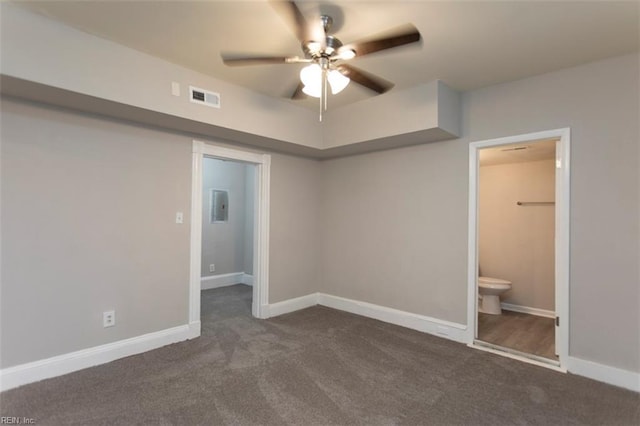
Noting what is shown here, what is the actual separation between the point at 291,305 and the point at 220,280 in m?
1.91

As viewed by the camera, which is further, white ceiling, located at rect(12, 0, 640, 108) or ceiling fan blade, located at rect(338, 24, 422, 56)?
white ceiling, located at rect(12, 0, 640, 108)

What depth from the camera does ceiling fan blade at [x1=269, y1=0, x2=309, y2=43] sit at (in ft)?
5.11

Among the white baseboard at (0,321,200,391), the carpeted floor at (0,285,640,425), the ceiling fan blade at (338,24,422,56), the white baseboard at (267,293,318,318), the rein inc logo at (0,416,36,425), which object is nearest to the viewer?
the ceiling fan blade at (338,24,422,56)

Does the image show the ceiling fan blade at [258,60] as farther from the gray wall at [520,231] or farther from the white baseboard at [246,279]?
the white baseboard at [246,279]

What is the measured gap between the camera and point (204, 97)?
2955mm

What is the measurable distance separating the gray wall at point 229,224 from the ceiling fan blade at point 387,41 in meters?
3.97

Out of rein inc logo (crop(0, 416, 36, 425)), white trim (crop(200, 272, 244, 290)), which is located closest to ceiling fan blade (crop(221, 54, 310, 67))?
rein inc logo (crop(0, 416, 36, 425))

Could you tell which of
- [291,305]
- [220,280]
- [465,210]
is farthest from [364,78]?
[220,280]

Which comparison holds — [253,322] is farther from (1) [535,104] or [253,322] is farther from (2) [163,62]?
(1) [535,104]

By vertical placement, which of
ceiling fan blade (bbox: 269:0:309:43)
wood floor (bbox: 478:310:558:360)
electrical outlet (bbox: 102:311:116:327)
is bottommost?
wood floor (bbox: 478:310:558:360)

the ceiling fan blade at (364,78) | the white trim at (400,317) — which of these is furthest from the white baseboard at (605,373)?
the ceiling fan blade at (364,78)

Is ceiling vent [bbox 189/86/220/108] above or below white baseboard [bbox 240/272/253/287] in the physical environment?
above

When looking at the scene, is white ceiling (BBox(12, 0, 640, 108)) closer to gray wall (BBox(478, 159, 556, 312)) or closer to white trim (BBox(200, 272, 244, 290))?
gray wall (BBox(478, 159, 556, 312))

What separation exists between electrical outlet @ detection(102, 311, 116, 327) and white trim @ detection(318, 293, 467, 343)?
2551mm
